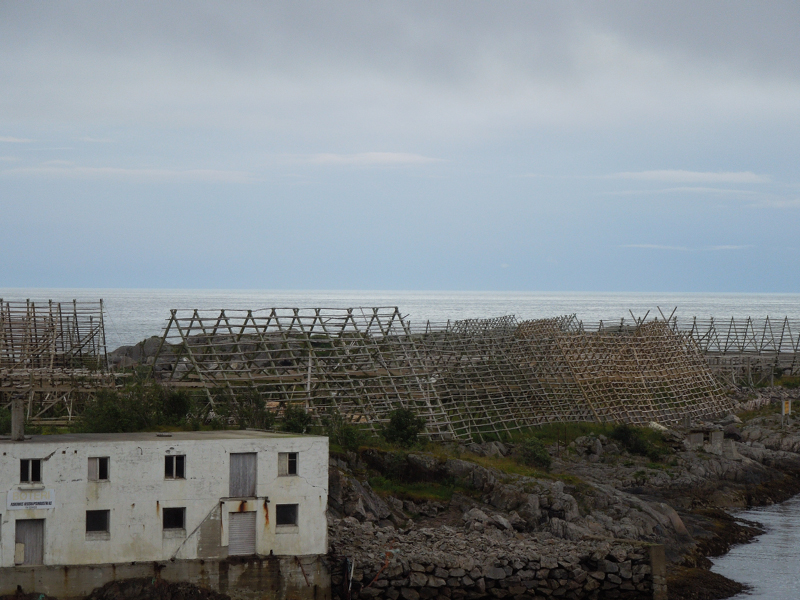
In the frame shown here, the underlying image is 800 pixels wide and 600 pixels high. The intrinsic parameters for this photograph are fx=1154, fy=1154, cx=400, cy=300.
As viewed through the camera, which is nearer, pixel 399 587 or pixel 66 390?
pixel 399 587

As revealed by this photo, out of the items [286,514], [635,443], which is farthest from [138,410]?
[635,443]

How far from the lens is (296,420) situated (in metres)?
31.0

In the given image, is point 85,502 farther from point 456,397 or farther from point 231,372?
point 456,397

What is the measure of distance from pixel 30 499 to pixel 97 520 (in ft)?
4.34

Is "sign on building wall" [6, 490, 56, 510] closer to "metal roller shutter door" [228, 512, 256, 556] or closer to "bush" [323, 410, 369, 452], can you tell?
"metal roller shutter door" [228, 512, 256, 556]

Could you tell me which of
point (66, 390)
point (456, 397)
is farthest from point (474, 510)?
point (66, 390)

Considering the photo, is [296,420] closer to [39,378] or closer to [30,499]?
[30,499]

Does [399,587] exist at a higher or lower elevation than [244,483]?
lower

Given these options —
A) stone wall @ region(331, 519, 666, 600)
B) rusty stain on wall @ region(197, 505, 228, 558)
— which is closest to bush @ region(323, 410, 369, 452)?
stone wall @ region(331, 519, 666, 600)

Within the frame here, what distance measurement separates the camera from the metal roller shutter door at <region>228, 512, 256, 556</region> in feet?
74.3

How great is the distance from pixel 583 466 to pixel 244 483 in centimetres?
1643

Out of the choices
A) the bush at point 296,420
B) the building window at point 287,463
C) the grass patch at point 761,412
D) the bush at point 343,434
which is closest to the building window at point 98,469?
the building window at point 287,463

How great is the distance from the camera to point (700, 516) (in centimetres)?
3303

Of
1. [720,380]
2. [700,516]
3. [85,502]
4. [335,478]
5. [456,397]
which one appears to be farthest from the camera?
[720,380]
